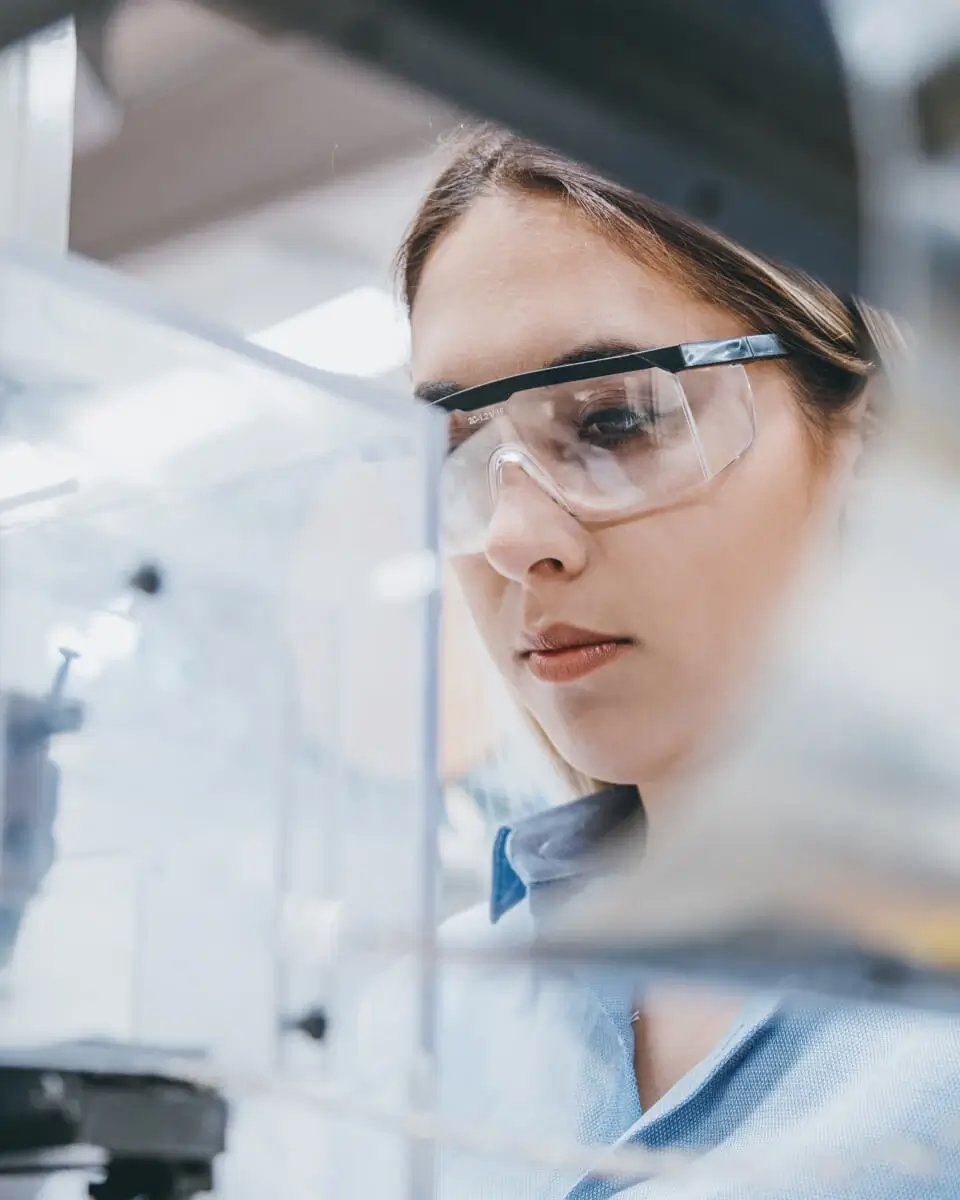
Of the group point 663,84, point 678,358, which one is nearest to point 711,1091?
point 678,358

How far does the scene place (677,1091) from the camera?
35.9 inches

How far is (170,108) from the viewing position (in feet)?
4.31

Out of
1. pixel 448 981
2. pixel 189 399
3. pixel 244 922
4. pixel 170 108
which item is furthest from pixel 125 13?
pixel 448 981

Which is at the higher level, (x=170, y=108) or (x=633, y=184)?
(x=170, y=108)

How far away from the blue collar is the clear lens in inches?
14.2

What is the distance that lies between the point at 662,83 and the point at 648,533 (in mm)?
449

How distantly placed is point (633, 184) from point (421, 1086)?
736mm

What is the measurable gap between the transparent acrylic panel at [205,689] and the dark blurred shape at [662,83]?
0.53 meters

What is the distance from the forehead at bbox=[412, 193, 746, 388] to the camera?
89 centimetres

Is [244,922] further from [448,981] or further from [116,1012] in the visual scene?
[448,981]

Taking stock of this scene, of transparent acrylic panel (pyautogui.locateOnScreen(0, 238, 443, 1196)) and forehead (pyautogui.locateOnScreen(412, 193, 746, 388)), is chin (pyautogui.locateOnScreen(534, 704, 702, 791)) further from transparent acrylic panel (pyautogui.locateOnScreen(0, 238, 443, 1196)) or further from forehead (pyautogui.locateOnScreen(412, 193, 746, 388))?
forehead (pyautogui.locateOnScreen(412, 193, 746, 388))

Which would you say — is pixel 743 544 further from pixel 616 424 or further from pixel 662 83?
pixel 662 83

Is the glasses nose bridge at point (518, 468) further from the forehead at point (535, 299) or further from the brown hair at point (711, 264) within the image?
the brown hair at point (711, 264)

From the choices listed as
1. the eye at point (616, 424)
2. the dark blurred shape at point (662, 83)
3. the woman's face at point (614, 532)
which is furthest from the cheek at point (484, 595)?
the dark blurred shape at point (662, 83)
